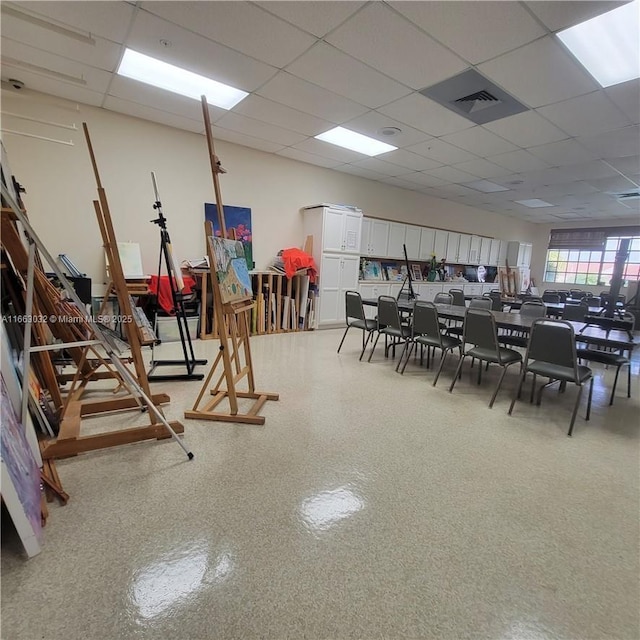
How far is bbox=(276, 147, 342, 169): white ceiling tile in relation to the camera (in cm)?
565

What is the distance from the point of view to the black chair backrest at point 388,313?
4.23 m

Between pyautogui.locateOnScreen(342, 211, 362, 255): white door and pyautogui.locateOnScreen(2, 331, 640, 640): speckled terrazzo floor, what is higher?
pyautogui.locateOnScreen(342, 211, 362, 255): white door

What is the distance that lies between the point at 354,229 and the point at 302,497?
5444 millimetres

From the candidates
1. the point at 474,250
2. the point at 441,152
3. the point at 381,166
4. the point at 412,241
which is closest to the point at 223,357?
the point at 441,152

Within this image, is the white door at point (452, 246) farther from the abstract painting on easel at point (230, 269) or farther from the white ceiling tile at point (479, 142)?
the abstract painting on easel at point (230, 269)

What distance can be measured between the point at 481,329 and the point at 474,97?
2.44 m

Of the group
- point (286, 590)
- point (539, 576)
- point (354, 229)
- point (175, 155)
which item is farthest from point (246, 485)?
point (354, 229)

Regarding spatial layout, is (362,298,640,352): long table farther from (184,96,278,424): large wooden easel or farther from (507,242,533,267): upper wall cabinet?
(507,242,533,267): upper wall cabinet

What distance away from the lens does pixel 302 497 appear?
1872mm

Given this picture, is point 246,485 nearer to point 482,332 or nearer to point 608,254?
point 482,332

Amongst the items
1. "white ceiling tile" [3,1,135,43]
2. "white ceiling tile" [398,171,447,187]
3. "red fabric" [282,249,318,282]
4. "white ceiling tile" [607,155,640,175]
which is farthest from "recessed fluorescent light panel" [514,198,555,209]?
"white ceiling tile" [3,1,135,43]

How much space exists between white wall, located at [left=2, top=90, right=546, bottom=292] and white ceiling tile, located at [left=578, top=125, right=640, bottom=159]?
388cm

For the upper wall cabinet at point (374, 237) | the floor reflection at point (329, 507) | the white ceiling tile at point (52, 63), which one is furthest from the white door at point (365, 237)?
the floor reflection at point (329, 507)

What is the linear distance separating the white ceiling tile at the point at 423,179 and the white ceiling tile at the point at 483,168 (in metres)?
0.72
